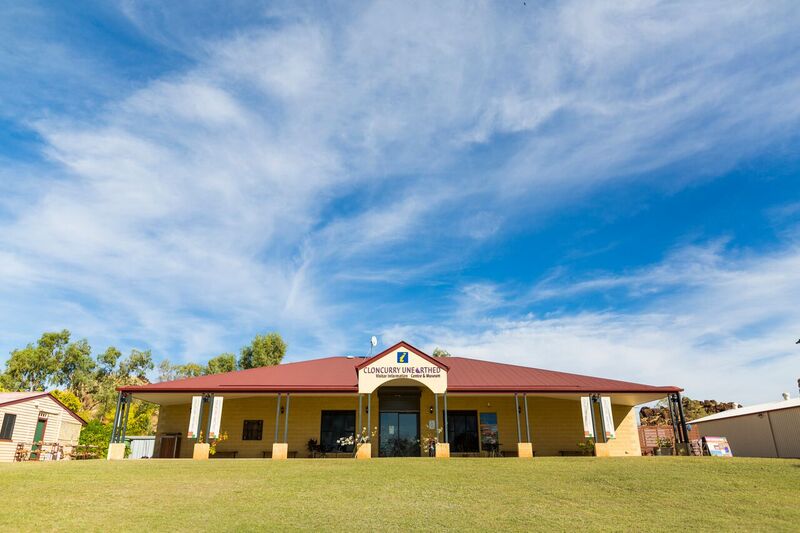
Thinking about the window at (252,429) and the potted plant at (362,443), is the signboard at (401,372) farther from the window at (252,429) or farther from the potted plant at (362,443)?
the window at (252,429)

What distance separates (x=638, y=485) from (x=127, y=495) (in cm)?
1192

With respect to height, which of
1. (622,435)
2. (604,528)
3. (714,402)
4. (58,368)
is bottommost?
(604,528)

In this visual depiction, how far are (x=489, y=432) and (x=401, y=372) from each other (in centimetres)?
660

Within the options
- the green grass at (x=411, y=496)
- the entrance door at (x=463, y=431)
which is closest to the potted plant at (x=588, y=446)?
the entrance door at (x=463, y=431)

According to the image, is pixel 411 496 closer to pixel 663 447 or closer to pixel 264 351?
pixel 663 447

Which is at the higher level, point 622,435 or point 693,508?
point 622,435

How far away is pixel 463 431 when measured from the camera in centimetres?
2559

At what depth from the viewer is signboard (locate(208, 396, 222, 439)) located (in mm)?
21031

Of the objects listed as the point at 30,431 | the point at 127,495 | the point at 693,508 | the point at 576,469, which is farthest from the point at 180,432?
the point at 693,508

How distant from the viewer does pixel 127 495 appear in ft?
39.3

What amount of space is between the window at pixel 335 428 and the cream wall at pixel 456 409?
274 mm

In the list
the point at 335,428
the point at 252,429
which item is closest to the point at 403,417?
the point at 335,428

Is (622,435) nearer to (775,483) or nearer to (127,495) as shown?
(775,483)

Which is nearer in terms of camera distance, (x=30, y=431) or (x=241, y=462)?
(x=241, y=462)
